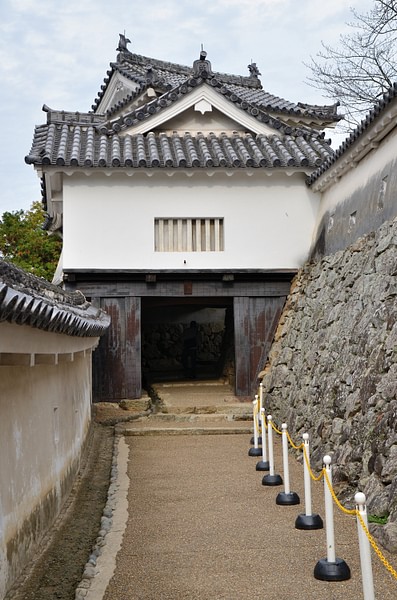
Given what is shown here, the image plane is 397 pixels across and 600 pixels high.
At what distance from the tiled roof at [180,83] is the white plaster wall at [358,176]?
4.55 m

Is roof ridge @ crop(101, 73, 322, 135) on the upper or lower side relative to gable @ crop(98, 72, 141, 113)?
lower

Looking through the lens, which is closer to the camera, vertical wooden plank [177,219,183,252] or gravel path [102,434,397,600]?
gravel path [102,434,397,600]

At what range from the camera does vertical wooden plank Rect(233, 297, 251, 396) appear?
16359mm

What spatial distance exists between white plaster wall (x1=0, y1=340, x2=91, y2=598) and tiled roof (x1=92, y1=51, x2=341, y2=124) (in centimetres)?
1092

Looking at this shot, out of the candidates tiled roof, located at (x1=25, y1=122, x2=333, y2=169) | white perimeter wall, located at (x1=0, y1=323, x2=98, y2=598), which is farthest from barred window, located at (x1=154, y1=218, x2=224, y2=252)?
white perimeter wall, located at (x1=0, y1=323, x2=98, y2=598)

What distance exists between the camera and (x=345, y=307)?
11500mm

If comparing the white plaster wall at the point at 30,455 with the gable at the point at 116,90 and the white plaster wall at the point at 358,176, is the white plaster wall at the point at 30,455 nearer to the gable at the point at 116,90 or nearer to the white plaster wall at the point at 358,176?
the white plaster wall at the point at 358,176

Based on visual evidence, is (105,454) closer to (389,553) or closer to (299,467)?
(299,467)

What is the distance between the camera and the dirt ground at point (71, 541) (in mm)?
5480

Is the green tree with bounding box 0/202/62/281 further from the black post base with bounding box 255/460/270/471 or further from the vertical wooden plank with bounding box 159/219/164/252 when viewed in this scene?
the black post base with bounding box 255/460/270/471

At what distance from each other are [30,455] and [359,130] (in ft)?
26.8

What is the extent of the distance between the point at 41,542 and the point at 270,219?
36.8ft

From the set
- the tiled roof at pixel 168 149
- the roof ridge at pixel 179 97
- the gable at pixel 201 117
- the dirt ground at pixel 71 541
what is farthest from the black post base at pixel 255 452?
the roof ridge at pixel 179 97

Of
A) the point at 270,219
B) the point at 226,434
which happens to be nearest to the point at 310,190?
the point at 270,219
